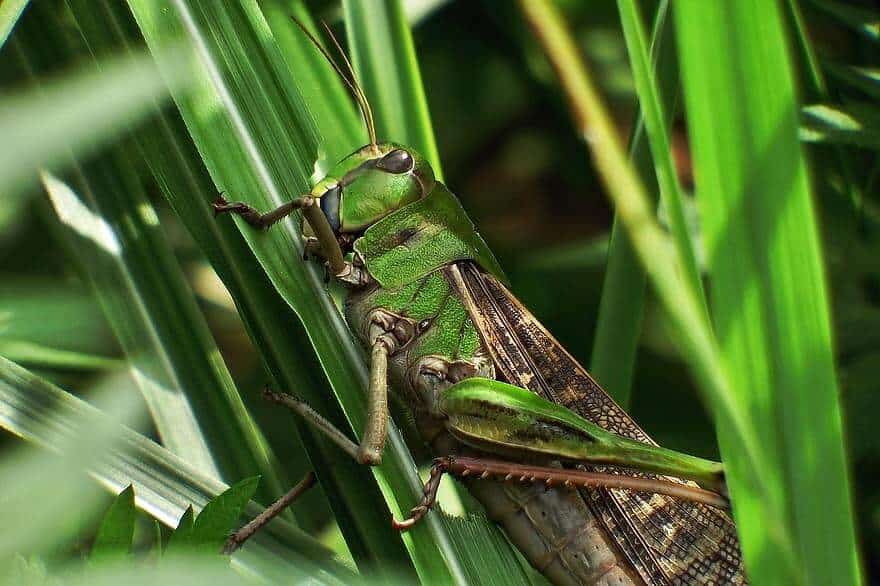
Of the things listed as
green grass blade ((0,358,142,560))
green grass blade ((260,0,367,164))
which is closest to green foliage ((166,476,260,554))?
green grass blade ((0,358,142,560))

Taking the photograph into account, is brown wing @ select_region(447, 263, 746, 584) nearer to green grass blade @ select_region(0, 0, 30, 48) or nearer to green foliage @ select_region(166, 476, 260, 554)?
green foliage @ select_region(166, 476, 260, 554)

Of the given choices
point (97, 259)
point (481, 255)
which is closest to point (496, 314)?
point (481, 255)

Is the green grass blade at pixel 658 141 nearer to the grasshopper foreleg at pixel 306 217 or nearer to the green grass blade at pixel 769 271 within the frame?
the green grass blade at pixel 769 271

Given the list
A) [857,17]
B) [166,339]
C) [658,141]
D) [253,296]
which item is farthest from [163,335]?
[857,17]

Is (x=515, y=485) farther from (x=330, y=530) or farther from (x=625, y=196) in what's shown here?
(x=625, y=196)

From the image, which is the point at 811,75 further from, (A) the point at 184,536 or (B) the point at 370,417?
(A) the point at 184,536

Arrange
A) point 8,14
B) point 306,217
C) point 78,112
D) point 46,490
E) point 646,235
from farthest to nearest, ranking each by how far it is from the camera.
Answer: point 306,217 → point 8,14 → point 78,112 → point 46,490 → point 646,235

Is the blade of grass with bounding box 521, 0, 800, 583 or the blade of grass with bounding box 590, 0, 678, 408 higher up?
the blade of grass with bounding box 521, 0, 800, 583
